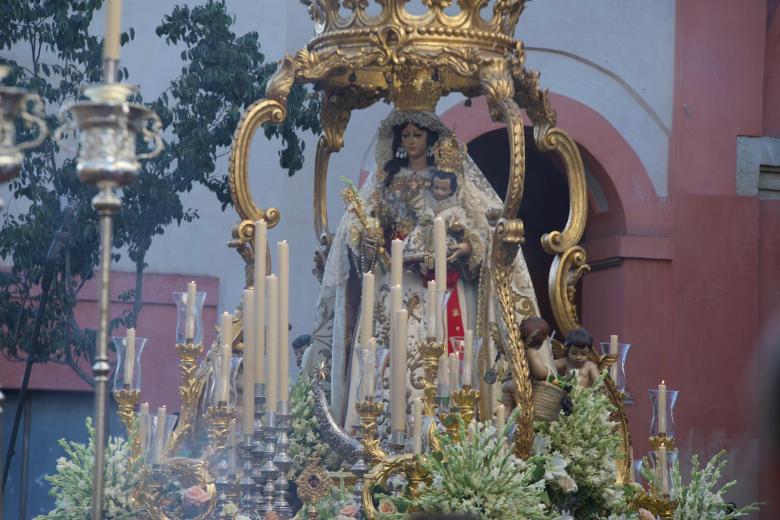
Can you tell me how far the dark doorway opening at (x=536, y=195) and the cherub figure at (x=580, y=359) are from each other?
17.1 ft

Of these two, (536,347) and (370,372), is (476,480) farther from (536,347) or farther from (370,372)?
(536,347)

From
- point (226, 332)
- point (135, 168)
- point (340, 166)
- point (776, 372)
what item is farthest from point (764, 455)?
point (135, 168)

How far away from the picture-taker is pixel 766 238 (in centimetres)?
1274

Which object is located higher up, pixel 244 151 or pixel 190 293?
pixel 244 151

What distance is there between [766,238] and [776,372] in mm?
930

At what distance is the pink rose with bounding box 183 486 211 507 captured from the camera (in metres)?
6.80

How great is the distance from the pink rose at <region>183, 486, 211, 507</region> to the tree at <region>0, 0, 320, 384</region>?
3.41 meters

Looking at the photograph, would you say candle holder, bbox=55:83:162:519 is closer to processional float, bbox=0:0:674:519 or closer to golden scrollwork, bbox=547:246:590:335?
processional float, bbox=0:0:674:519

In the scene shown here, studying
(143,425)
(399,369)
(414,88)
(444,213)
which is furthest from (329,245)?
(399,369)

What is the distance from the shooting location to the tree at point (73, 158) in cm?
1025

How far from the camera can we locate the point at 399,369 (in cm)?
641

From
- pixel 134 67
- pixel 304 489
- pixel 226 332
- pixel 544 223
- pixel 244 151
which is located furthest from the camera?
pixel 544 223

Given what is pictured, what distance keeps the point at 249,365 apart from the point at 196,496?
57cm

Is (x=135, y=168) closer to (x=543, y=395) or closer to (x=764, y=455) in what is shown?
(x=543, y=395)
